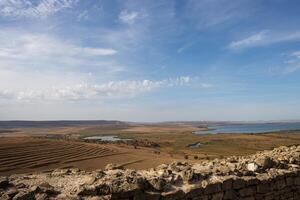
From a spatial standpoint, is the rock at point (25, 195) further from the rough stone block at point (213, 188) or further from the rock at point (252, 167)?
the rock at point (252, 167)

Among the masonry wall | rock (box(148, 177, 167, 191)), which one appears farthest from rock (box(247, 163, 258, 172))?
rock (box(148, 177, 167, 191))

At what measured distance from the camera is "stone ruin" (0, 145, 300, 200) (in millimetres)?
5457

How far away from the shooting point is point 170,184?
6.32m

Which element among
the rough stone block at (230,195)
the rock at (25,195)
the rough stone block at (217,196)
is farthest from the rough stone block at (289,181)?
the rock at (25,195)

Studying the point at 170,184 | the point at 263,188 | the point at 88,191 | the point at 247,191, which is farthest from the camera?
the point at 263,188

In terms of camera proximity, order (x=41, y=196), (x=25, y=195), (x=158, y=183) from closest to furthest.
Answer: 1. (x=25, y=195)
2. (x=41, y=196)
3. (x=158, y=183)

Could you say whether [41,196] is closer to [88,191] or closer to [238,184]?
[88,191]

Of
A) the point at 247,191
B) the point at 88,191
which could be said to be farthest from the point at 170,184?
the point at 247,191

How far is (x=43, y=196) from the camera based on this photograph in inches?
199

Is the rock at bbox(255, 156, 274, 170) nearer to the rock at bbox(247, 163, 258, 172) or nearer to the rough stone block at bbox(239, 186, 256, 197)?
the rock at bbox(247, 163, 258, 172)

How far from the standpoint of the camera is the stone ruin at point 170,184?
546cm

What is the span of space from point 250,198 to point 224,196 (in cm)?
82

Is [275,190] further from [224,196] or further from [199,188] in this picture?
[199,188]

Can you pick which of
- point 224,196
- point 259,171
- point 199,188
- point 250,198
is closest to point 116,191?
point 199,188
